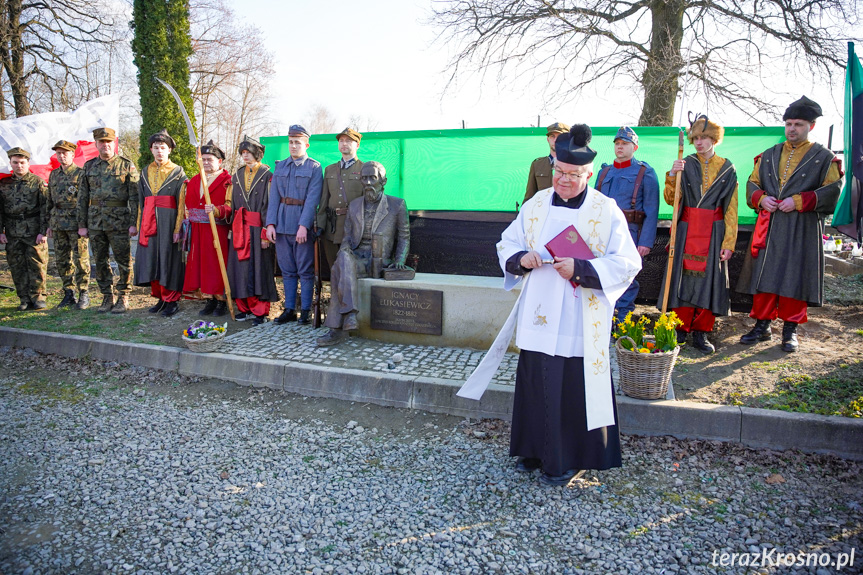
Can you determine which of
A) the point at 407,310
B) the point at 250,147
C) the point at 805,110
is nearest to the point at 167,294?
the point at 250,147

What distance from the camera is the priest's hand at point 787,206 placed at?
204 inches

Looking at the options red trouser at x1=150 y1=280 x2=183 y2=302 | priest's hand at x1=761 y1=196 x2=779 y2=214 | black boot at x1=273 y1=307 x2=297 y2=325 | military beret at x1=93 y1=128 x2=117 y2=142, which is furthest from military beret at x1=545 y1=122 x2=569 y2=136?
military beret at x1=93 y1=128 x2=117 y2=142

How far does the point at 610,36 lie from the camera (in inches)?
435

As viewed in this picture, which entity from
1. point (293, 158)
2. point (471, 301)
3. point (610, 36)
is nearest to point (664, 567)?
point (471, 301)

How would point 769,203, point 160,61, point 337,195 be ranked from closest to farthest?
1. point 769,203
2. point 337,195
3. point 160,61

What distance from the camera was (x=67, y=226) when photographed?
7.61 m

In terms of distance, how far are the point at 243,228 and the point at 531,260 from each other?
15.1 ft

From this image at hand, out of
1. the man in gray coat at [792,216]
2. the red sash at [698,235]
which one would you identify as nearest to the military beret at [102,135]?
the red sash at [698,235]

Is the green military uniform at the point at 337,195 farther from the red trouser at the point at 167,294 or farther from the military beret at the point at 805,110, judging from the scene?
the military beret at the point at 805,110

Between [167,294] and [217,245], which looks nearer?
[217,245]

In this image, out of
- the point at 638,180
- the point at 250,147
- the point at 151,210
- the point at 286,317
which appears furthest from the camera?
the point at 151,210

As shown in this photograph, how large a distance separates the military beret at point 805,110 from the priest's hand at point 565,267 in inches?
140

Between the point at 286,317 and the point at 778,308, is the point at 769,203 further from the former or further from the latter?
the point at 286,317

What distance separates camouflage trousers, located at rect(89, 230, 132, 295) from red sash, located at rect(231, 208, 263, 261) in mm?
1756
